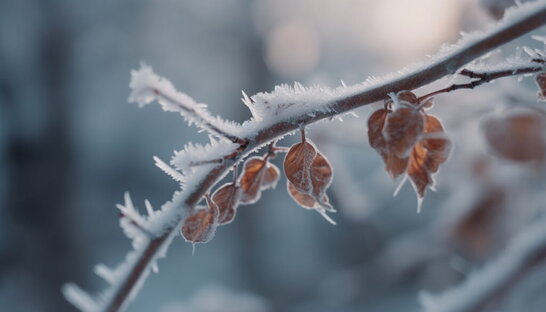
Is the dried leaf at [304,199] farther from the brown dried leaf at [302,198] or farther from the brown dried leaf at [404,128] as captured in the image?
the brown dried leaf at [404,128]

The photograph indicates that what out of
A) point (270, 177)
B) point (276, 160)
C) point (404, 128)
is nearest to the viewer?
point (404, 128)

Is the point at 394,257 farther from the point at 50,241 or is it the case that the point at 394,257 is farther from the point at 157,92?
the point at 50,241

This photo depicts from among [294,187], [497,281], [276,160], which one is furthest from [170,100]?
[276,160]

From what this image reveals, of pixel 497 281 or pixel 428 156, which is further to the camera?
pixel 497 281

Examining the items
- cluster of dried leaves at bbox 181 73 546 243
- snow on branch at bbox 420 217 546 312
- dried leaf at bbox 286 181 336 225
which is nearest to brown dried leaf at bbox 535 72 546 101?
cluster of dried leaves at bbox 181 73 546 243

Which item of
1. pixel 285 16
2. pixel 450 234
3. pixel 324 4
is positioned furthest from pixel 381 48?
pixel 450 234

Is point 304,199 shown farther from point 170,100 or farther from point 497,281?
point 497,281
